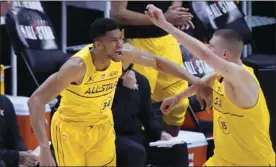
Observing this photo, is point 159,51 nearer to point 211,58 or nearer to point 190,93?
point 190,93

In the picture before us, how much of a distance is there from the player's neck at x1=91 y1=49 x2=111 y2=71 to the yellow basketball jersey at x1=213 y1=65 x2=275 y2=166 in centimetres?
68

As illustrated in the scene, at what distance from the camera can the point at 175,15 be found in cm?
490

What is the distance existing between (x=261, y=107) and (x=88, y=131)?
3.54 ft

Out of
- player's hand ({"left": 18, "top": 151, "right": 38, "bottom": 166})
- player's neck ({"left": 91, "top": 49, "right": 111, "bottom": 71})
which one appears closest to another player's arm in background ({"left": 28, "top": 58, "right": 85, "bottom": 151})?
player's neck ({"left": 91, "top": 49, "right": 111, "bottom": 71})

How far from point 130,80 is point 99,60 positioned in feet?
1.88

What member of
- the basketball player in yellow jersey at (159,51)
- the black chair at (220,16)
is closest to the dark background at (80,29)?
the black chair at (220,16)

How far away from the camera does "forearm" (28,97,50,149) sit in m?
4.07

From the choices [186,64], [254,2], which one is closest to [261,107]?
[186,64]

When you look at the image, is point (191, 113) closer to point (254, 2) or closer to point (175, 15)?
point (175, 15)

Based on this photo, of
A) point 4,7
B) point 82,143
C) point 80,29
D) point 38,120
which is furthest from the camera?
point 80,29

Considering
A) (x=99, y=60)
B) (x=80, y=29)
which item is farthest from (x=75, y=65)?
(x=80, y=29)

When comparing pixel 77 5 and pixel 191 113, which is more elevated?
pixel 77 5

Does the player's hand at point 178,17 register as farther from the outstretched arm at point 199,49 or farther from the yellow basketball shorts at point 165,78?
the outstretched arm at point 199,49

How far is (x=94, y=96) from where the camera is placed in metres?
4.54
